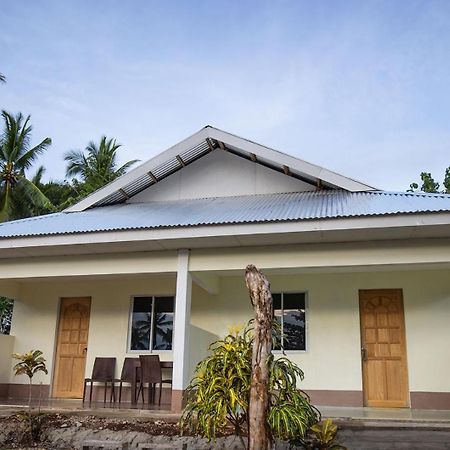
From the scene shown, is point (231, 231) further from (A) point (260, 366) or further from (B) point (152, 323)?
(B) point (152, 323)

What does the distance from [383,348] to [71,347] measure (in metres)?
6.42

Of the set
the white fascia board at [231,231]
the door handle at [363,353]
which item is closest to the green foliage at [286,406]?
the white fascia board at [231,231]

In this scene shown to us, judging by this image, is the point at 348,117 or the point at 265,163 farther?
the point at 348,117

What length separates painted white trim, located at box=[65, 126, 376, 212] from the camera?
10.6 m

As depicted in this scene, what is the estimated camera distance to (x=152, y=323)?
1129 cm

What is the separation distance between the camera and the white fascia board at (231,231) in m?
7.80

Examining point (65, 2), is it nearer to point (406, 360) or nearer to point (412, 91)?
point (412, 91)

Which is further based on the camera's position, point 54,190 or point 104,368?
point 54,190

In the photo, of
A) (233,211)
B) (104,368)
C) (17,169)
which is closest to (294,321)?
(233,211)

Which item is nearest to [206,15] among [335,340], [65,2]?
[65,2]

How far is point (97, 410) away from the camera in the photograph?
8.55 meters

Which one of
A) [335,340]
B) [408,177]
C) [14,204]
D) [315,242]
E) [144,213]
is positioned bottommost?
[335,340]

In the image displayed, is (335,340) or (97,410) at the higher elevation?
→ (335,340)

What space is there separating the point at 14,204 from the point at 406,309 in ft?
70.3
